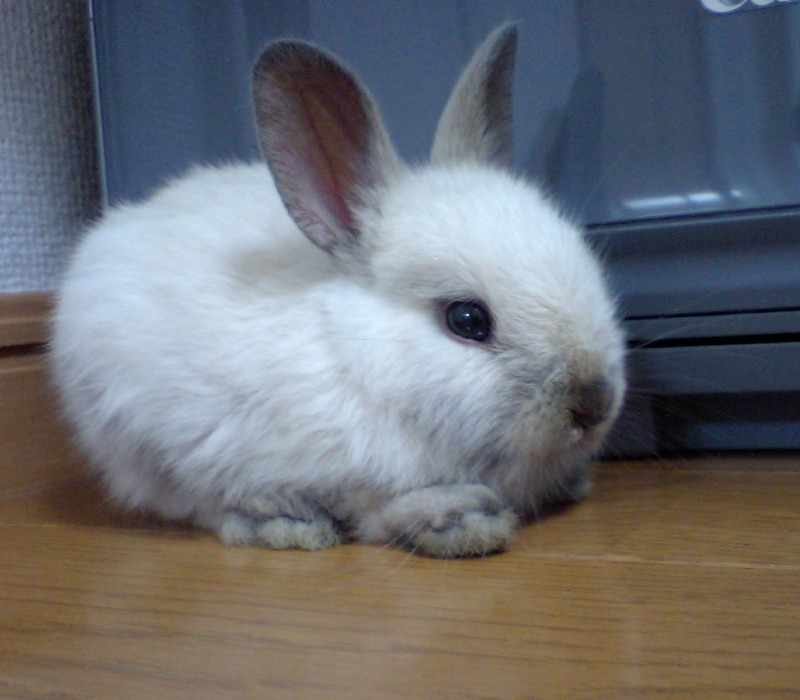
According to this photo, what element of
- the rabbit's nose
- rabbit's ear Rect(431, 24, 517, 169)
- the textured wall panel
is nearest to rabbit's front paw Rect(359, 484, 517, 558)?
the rabbit's nose

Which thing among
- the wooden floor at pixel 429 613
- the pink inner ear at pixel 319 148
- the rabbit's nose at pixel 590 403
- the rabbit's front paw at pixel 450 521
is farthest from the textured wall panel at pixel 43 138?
the rabbit's nose at pixel 590 403

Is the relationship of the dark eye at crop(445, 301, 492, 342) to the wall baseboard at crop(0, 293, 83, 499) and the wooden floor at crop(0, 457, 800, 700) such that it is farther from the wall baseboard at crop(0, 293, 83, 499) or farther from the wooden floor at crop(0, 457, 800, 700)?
the wall baseboard at crop(0, 293, 83, 499)

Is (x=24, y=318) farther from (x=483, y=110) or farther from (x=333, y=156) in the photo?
(x=483, y=110)

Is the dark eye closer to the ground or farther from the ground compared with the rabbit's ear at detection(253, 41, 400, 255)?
closer to the ground

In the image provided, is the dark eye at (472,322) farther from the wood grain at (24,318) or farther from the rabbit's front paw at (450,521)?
the wood grain at (24,318)

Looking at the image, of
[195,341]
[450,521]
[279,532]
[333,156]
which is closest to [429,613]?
[450,521]

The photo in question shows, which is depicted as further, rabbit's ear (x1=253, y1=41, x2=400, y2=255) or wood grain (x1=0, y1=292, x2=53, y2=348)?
wood grain (x1=0, y1=292, x2=53, y2=348)

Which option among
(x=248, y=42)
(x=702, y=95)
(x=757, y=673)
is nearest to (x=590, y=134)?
(x=702, y=95)
